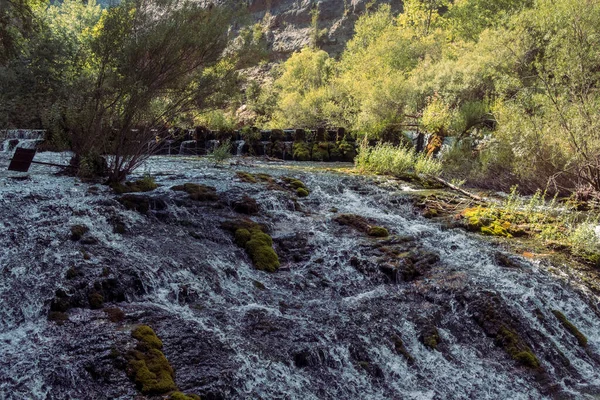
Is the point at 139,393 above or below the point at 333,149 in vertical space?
below

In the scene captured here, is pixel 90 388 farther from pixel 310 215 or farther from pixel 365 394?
pixel 310 215

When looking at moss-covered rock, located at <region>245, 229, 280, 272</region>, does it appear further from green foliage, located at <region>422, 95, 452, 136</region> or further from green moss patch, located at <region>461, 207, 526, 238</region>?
green foliage, located at <region>422, 95, 452, 136</region>

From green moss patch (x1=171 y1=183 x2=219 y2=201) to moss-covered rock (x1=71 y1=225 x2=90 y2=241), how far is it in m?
2.72

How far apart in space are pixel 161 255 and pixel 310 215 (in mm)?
3868

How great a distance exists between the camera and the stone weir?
21.6m

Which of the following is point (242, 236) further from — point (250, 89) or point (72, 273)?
point (250, 89)

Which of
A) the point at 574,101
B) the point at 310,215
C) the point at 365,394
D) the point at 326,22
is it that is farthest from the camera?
the point at 326,22

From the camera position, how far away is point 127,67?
914cm

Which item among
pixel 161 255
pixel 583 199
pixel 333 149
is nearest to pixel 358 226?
pixel 161 255

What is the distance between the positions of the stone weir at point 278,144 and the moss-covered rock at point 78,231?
14625 mm

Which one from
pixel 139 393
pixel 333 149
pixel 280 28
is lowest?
pixel 139 393

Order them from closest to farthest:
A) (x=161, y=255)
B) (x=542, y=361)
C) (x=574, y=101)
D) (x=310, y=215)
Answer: (x=542, y=361)
(x=161, y=255)
(x=310, y=215)
(x=574, y=101)

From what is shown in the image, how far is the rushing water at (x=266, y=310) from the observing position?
14.5 feet

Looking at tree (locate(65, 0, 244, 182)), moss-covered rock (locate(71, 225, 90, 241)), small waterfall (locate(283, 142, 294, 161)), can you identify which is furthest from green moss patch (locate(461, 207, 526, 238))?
small waterfall (locate(283, 142, 294, 161))
